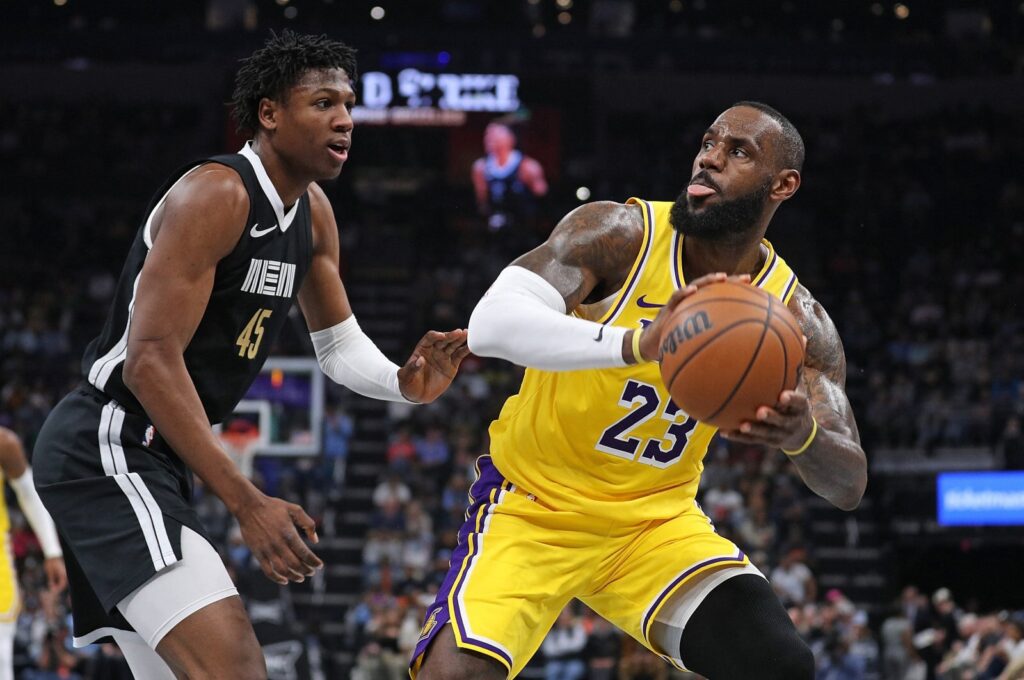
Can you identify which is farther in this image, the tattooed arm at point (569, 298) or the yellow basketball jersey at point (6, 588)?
the yellow basketball jersey at point (6, 588)

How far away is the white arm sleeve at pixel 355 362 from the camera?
4612mm

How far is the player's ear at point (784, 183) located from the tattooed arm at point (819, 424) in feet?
1.13

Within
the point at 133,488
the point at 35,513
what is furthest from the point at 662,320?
the point at 35,513

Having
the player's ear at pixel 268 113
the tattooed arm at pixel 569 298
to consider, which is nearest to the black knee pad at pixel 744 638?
the tattooed arm at pixel 569 298

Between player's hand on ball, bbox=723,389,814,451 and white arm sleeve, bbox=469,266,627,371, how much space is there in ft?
1.33

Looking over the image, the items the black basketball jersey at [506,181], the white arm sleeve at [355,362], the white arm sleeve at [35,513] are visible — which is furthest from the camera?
the black basketball jersey at [506,181]

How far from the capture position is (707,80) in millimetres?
24531

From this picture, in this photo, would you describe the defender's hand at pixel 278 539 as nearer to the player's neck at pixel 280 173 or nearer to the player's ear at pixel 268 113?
the player's neck at pixel 280 173

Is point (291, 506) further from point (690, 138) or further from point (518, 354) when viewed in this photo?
point (690, 138)

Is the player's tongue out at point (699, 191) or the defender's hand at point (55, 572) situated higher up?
the player's tongue out at point (699, 191)

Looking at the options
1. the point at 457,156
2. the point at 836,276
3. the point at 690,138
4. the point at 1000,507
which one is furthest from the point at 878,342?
the point at 457,156

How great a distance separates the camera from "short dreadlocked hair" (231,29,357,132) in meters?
4.08

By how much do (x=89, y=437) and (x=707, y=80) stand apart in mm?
21830

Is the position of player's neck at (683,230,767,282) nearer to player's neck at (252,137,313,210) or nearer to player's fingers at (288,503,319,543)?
player's neck at (252,137,313,210)
